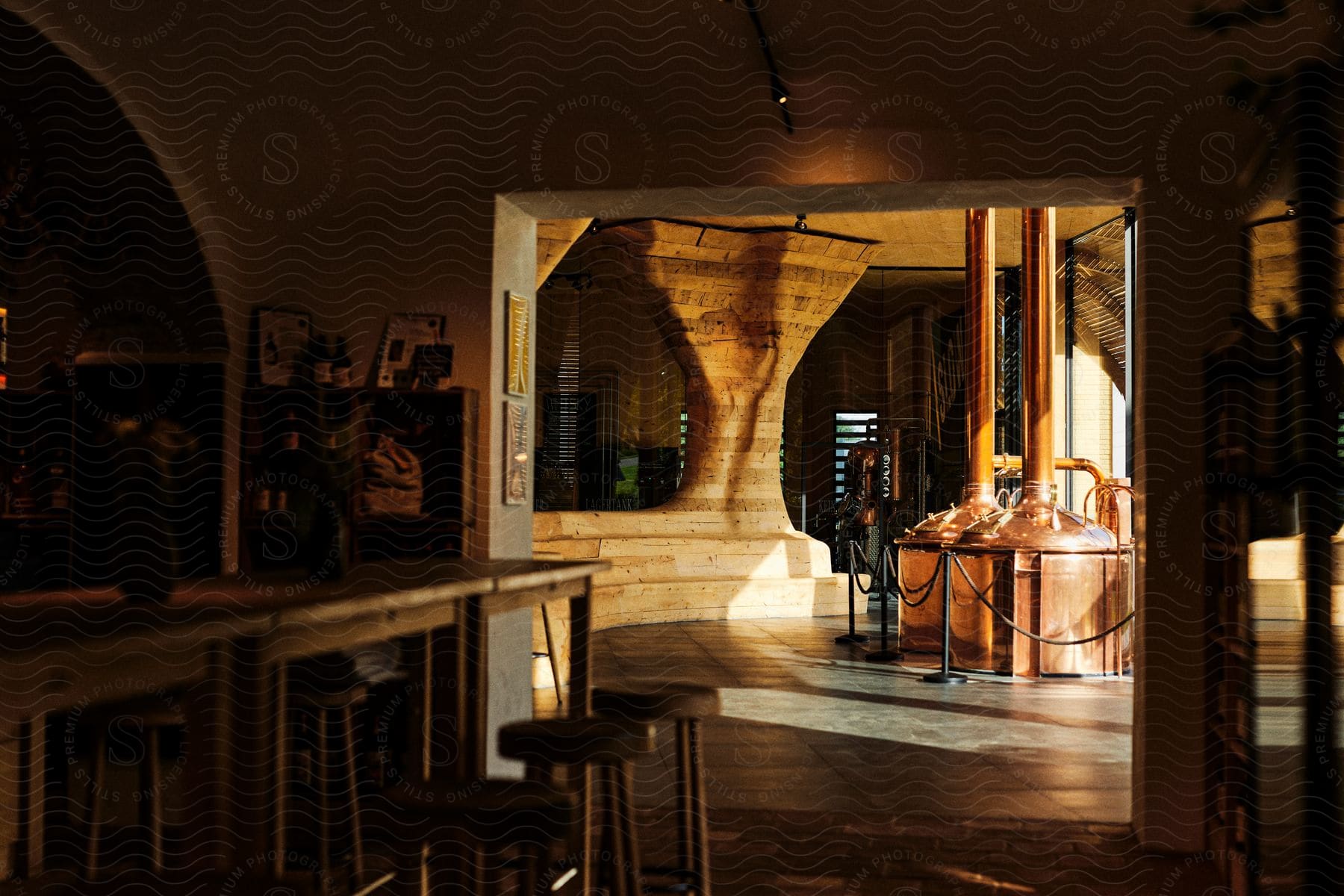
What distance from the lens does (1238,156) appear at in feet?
11.9

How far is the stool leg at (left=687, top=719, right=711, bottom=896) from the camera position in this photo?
270 centimetres

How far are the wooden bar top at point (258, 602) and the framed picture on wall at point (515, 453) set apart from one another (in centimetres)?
71

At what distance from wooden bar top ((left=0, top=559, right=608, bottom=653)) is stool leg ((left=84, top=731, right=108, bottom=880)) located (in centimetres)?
42

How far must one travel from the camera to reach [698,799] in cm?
278

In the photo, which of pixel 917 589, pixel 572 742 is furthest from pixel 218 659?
pixel 917 589

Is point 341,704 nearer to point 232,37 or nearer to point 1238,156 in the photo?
point 232,37

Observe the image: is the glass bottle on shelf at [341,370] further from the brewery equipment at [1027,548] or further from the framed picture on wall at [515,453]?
the brewery equipment at [1027,548]

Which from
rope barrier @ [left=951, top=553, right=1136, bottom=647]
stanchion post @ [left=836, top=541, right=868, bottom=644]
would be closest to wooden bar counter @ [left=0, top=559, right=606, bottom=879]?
rope barrier @ [left=951, top=553, right=1136, bottom=647]

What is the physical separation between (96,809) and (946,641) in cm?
514

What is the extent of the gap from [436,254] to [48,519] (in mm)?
1506

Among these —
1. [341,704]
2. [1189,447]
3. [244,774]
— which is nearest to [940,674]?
[1189,447]

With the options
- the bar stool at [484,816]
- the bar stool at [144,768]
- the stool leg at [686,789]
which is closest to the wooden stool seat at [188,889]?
the bar stool at [484,816]

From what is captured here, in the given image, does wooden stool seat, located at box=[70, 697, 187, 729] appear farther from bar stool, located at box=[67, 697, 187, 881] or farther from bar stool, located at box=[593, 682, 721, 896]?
bar stool, located at box=[593, 682, 721, 896]

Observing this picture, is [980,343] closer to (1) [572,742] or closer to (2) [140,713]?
(1) [572,742]
